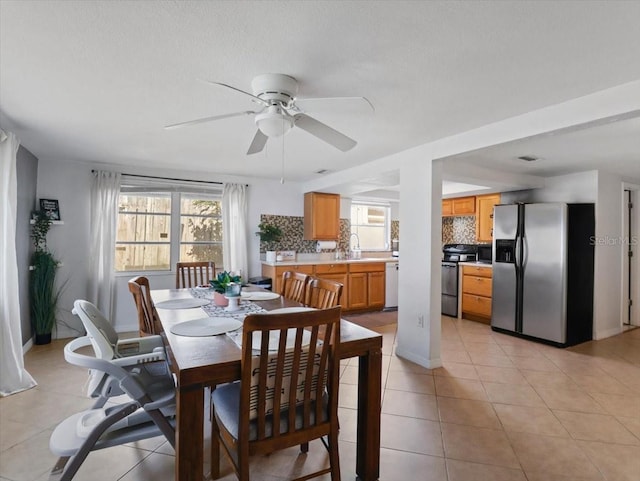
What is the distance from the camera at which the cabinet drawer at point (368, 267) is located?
207 inches

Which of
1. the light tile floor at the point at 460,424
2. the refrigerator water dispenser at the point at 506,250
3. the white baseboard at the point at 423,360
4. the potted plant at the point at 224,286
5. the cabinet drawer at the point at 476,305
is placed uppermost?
the refrigerator water dispenser at the point at 506,250

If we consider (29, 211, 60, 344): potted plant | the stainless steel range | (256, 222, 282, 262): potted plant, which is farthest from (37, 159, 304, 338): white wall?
the stainless steel range

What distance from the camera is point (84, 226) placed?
13.6 feet

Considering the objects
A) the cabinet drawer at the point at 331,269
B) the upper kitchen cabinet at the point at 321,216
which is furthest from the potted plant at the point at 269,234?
the cabinet drawer at the point at 331,269

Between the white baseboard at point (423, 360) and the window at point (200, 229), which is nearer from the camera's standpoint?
the white baseboard at point (423, 360)

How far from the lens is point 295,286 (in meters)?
2.88

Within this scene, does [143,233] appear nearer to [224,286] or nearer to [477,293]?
[224,286]

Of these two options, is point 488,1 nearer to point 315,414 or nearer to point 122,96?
point 315,414

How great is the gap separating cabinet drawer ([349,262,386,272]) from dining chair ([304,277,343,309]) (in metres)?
2.66

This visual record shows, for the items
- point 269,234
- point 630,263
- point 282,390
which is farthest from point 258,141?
point 630,263

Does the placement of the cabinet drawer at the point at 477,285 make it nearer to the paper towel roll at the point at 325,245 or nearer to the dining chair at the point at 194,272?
the paper towel roll at the point at 325,245

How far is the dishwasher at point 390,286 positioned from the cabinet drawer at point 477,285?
1.06m

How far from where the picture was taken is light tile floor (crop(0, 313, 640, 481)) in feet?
5.90

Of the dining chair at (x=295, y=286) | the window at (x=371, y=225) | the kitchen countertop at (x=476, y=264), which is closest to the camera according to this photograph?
the dining chair at (x=295, y=286)
